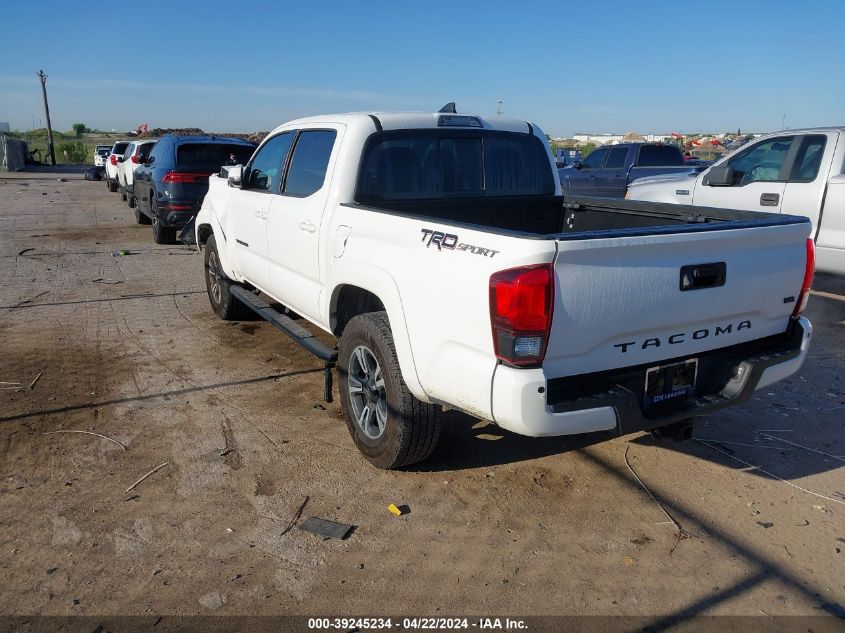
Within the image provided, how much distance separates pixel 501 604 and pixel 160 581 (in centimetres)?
152

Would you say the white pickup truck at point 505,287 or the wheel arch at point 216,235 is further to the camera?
the wheel arch at point 216,235

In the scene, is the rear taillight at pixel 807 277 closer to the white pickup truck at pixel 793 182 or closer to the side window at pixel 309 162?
the side window at pixel 309 162

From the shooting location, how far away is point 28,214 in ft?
59.2

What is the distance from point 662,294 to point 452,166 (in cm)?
214

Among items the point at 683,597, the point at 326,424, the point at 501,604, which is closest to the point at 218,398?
the point at 326,424

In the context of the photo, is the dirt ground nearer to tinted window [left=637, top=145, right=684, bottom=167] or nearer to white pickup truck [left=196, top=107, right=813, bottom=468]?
white pickup truck [left=196, top=107, right=813, bottom=468]

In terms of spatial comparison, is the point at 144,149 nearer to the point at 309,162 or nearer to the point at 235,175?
the point at 235,175

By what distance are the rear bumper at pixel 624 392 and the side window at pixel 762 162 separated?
529 cm

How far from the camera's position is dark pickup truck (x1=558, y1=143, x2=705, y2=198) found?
1523cm

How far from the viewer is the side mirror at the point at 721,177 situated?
868 centimetres

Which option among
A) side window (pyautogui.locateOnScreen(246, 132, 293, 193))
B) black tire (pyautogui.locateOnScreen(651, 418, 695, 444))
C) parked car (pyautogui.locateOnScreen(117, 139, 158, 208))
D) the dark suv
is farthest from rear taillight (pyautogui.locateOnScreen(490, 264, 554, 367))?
parked car (pyautogui.locateOnScreen(117, 139, 158, 208))

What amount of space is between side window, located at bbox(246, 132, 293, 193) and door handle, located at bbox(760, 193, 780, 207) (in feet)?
19.2

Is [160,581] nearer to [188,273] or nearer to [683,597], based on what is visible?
[683,597]

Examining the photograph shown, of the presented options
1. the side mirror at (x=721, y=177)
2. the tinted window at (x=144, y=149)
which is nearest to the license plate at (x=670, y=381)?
the side mirror at (x=721, y=177)
